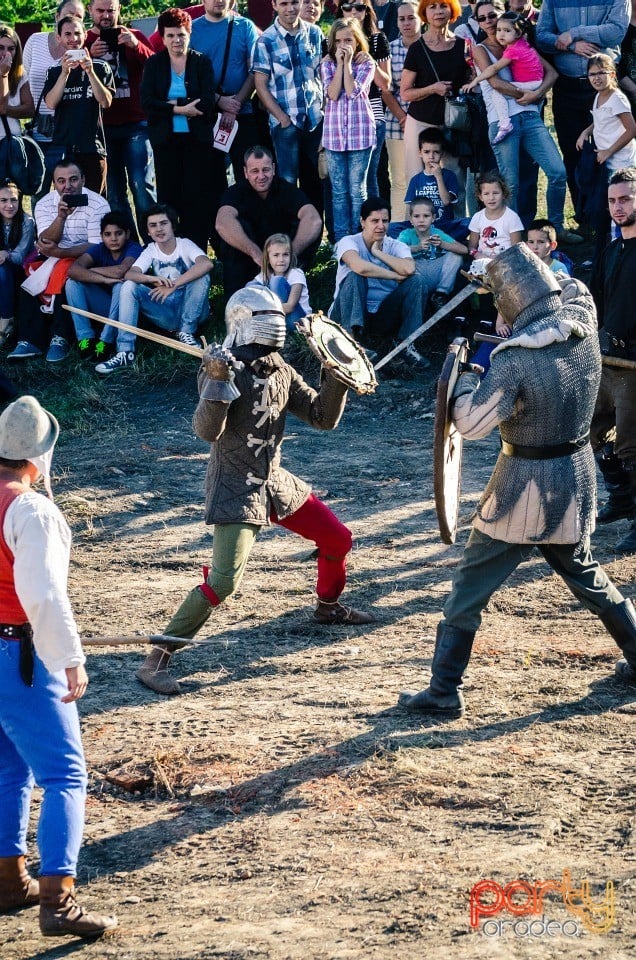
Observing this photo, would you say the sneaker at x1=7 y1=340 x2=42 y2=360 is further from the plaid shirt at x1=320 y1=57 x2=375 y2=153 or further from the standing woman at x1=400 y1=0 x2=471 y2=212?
the standing woman at x1=400 y1=0 x2=471 y2=212

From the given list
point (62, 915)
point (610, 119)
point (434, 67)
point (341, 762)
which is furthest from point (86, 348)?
point (62, 915)

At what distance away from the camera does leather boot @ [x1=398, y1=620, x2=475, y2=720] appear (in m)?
5.50

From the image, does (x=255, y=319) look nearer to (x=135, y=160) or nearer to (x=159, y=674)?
(x=159, y=674)

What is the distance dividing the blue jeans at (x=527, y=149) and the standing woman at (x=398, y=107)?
2.89 ft

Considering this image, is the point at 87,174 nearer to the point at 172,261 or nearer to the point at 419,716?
the point at 172,261

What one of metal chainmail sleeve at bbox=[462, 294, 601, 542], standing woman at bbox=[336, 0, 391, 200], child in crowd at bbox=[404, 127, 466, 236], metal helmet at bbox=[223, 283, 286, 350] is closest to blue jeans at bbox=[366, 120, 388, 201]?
standing woman at bbox=[336, 0, 391, 200]

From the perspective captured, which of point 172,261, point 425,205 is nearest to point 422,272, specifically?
point 425,205

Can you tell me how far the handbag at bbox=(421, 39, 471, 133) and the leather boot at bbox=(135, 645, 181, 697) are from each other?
6.00 m

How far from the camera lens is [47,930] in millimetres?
4117

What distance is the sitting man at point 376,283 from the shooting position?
1004 centimetres

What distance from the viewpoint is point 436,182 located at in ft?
34.5

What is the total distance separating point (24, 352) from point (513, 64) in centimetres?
465

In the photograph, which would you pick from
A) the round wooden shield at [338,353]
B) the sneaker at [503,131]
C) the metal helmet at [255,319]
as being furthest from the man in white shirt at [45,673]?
the sneaker at [503,131]

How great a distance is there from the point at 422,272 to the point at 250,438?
477 cm
